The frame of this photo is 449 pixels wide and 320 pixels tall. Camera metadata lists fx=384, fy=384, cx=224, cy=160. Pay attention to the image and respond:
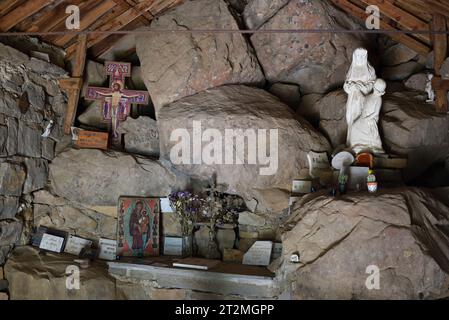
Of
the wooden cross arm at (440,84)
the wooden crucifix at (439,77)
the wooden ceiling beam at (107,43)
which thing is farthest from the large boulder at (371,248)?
the wooden ceiling beam at (107,43)

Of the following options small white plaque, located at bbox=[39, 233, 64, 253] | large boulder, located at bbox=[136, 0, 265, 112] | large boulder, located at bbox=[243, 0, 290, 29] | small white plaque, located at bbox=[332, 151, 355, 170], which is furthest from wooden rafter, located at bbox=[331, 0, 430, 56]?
small white plaque, located at bbox=[39, 233, 64, 253]

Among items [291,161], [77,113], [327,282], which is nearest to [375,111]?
[291,161]

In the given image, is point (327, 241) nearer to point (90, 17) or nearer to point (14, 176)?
point (14, 176)

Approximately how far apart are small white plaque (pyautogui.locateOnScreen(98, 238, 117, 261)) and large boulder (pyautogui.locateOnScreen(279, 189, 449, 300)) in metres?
2.68

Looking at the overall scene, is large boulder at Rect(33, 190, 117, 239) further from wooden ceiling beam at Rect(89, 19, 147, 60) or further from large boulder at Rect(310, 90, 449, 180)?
large boulder at Rect(310, 90, 449, 180)

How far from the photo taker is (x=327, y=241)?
13.2 feet

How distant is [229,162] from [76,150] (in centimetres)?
237

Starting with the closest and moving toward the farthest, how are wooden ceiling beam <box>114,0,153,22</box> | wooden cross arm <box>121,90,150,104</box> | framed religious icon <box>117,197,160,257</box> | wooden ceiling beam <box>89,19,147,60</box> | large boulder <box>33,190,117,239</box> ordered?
1. framed religious icon <box>117,197,160,257</box>
2. large boulder <box>33,190,117,239</box>
3. wooden ceiling beam <box>114,0,153,22</box>
4. wooden cross arm <box>121,90,150,104</box>
5. wooden ceiling beam <box>89,19,147,60</box>

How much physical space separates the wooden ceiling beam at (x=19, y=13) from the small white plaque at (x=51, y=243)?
2875mm

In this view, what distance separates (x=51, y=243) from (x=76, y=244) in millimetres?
341

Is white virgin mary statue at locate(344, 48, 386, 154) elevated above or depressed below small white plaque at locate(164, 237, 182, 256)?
above

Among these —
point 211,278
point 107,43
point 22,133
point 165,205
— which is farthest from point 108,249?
point 107,43

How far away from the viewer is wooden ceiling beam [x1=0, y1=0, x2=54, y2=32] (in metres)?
4.95

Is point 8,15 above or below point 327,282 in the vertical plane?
above
